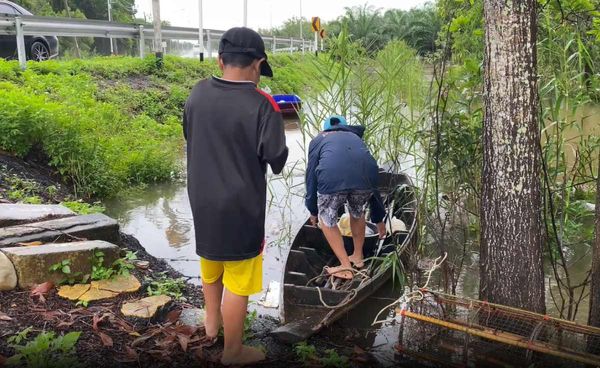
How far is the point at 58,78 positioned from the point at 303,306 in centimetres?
766

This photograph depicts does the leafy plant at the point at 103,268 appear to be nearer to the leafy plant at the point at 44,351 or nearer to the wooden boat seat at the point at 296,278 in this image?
the leafy plant at the point at 44,351

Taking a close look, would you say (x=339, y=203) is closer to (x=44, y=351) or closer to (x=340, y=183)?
(x=340, y=183)

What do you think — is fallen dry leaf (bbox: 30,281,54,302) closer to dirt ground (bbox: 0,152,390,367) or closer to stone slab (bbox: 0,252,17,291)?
dirt ground (bbox: 0,152,390,367)

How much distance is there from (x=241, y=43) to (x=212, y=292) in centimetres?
145

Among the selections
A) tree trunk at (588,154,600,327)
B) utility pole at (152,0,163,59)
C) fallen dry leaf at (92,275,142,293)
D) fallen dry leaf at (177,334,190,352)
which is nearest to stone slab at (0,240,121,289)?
fallen dry leaf at (92,275,142,293)

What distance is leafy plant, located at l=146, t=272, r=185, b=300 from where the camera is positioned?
4137 millimetres

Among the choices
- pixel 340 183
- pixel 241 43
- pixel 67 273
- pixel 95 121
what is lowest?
pixel 67 273

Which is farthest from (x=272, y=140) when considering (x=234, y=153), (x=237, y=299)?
(x=237, y=299)

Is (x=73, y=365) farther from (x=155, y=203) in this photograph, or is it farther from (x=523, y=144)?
(x=155, y=203)

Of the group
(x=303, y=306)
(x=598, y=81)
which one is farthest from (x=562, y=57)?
(x=303, y=306)

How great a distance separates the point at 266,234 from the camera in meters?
7.14

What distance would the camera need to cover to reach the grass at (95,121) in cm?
689

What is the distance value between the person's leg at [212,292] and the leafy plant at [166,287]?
83 cm

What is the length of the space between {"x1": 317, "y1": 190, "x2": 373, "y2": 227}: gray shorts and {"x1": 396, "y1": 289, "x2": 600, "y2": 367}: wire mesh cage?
148cm
